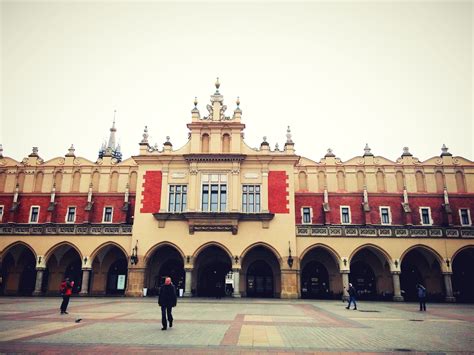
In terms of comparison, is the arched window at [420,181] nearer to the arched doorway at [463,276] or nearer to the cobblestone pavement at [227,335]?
the arched doorway at [463,276]

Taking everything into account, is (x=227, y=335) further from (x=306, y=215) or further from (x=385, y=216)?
(x=385, y=216)

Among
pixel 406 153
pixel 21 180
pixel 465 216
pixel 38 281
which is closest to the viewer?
pixel 38 281

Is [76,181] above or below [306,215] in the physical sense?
above

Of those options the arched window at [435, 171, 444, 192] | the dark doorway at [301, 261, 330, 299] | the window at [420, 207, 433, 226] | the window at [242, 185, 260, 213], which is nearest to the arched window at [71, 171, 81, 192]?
the window at [242, 185, 260, 213]

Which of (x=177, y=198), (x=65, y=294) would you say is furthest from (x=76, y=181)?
(x=65, y=294)

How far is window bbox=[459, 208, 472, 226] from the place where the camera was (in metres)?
34.1

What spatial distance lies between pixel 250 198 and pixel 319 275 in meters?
10.1

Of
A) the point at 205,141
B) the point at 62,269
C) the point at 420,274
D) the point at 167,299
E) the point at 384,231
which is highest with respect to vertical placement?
the point at 205,141

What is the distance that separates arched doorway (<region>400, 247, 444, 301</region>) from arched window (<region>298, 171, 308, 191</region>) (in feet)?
36.0

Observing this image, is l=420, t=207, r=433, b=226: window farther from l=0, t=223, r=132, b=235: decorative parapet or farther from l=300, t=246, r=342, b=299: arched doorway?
l=0, t=223, r=132, b=235: decorative parapet

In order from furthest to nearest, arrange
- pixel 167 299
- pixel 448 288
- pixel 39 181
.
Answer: pixel 39 181 < pixel 448 288 < pixel 167 299

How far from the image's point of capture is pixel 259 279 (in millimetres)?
34406

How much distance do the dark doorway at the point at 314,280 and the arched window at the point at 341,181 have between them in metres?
7.67

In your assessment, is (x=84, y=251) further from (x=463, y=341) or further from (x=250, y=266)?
(x=463, y=341)
